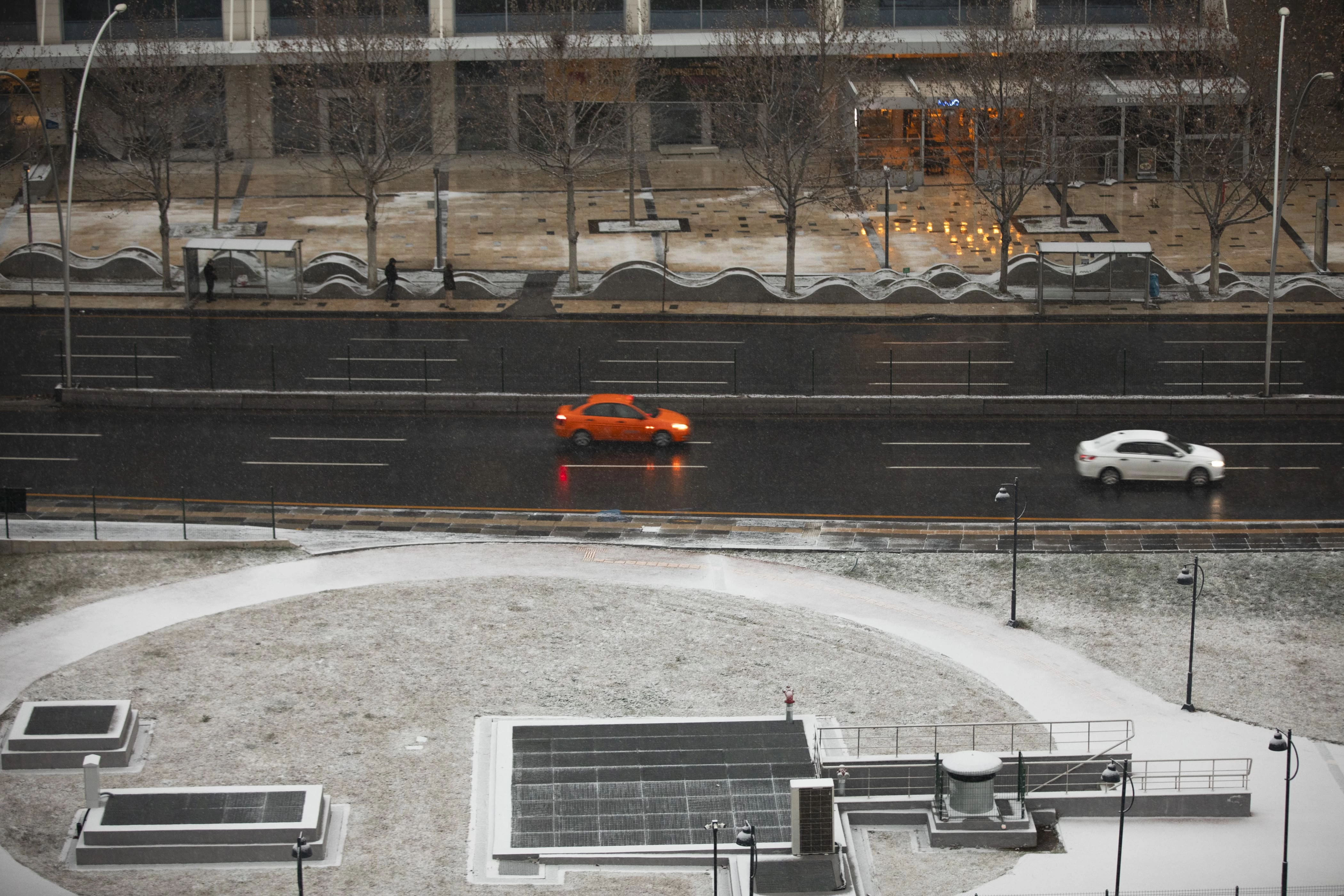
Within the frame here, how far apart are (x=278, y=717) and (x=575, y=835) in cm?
597

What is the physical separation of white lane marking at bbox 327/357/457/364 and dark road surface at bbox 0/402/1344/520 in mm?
3954

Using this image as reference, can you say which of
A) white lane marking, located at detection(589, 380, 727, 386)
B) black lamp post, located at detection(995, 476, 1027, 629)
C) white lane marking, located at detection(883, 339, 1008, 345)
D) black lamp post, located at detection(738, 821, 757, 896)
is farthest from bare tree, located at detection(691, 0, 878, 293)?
black lamp post, located at detection(738, 821, 757, 896)

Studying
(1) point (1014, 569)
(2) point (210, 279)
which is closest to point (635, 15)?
(2) point (210, 279)

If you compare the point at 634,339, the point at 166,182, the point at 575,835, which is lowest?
the point at 575,835

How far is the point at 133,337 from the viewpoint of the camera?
5259 centimetres

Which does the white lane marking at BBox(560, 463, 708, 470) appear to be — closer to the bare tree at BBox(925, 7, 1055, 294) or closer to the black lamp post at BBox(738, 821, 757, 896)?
the bare tree at BBox(925, 7, 1055, 294)

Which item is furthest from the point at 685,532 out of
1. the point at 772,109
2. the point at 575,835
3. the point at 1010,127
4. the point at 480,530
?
the point at 1010,127

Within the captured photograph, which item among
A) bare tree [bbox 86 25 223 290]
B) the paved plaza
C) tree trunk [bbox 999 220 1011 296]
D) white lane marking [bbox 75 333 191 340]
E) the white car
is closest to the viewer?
the white car

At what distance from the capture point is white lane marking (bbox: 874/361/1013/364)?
49.6 meters

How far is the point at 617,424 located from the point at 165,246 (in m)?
21.7

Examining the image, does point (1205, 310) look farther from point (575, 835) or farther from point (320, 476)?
point (575, 835)

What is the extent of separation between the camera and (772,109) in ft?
188

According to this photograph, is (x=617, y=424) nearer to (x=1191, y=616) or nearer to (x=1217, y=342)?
(x=1191, y=616)

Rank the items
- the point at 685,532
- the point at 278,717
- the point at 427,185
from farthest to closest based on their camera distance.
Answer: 1. the point at 427,185
2. the point at 685,532
3. the point at 278,717
